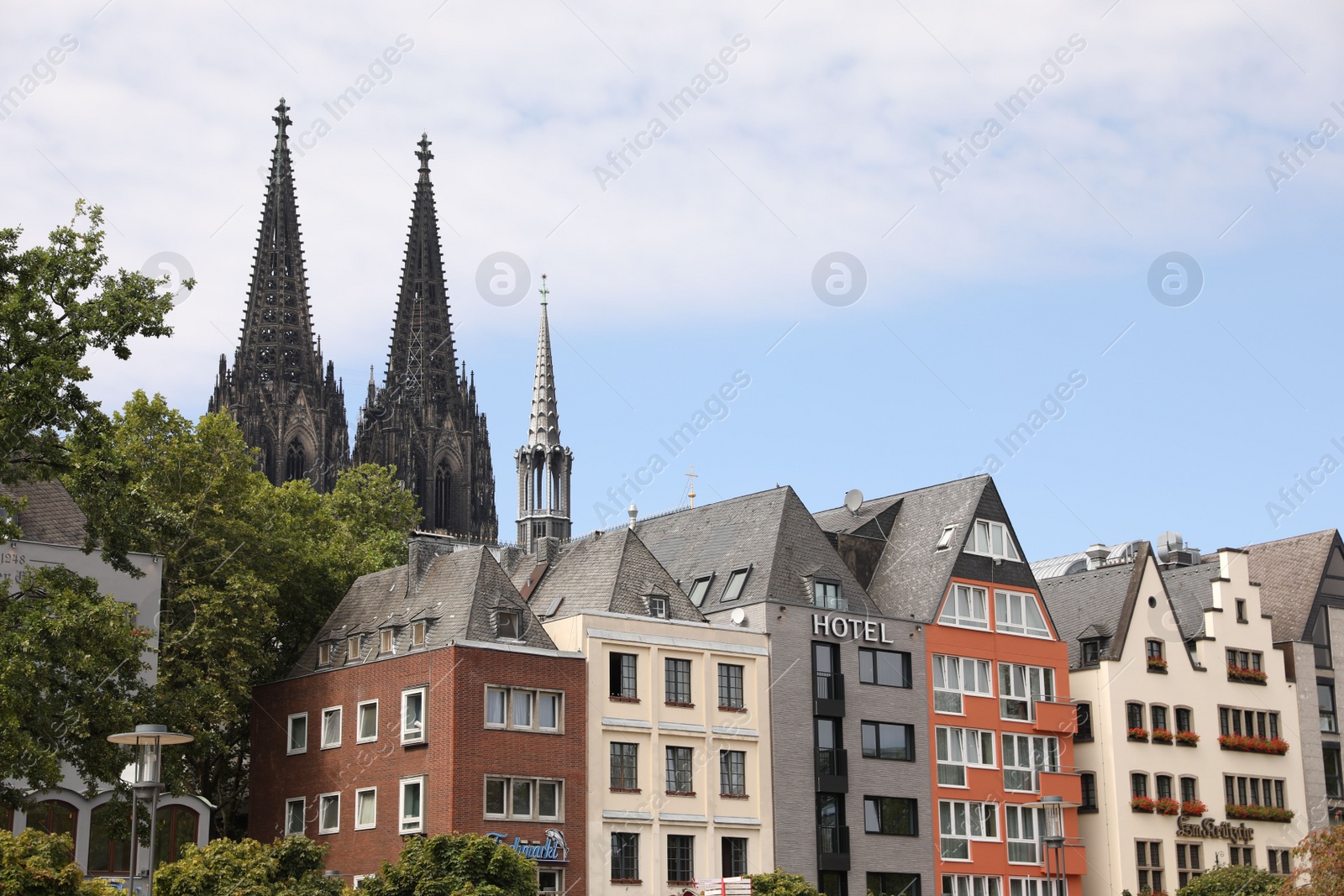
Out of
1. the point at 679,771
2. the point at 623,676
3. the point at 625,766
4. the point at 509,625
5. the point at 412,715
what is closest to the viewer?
the point at 412,715

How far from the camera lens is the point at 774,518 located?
75.1m

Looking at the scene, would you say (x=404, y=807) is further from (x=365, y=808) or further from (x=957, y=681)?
(x=957, y=681)

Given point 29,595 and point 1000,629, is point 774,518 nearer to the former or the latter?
point 1000,629

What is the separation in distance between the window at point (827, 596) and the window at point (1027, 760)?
9.14 m

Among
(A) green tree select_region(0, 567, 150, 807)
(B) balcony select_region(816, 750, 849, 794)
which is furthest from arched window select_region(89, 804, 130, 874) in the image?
(B) balcony select_region(816, 750, 849, 794)

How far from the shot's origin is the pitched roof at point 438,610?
2598 inches

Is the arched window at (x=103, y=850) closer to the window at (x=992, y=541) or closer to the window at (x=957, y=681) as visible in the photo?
the window at (x=957, y=681)

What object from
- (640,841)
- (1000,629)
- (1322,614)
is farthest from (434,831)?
(1322,614)

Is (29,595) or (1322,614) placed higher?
(1322,614)

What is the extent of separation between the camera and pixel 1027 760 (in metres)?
76.9

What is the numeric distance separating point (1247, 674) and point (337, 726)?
4114cm

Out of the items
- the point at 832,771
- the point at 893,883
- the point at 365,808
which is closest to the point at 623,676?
the point at 832,771

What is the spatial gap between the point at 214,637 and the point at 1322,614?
2024 inches

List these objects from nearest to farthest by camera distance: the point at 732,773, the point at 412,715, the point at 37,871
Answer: the point at 37,871 → the point at 412,715 → the point at 732,773
